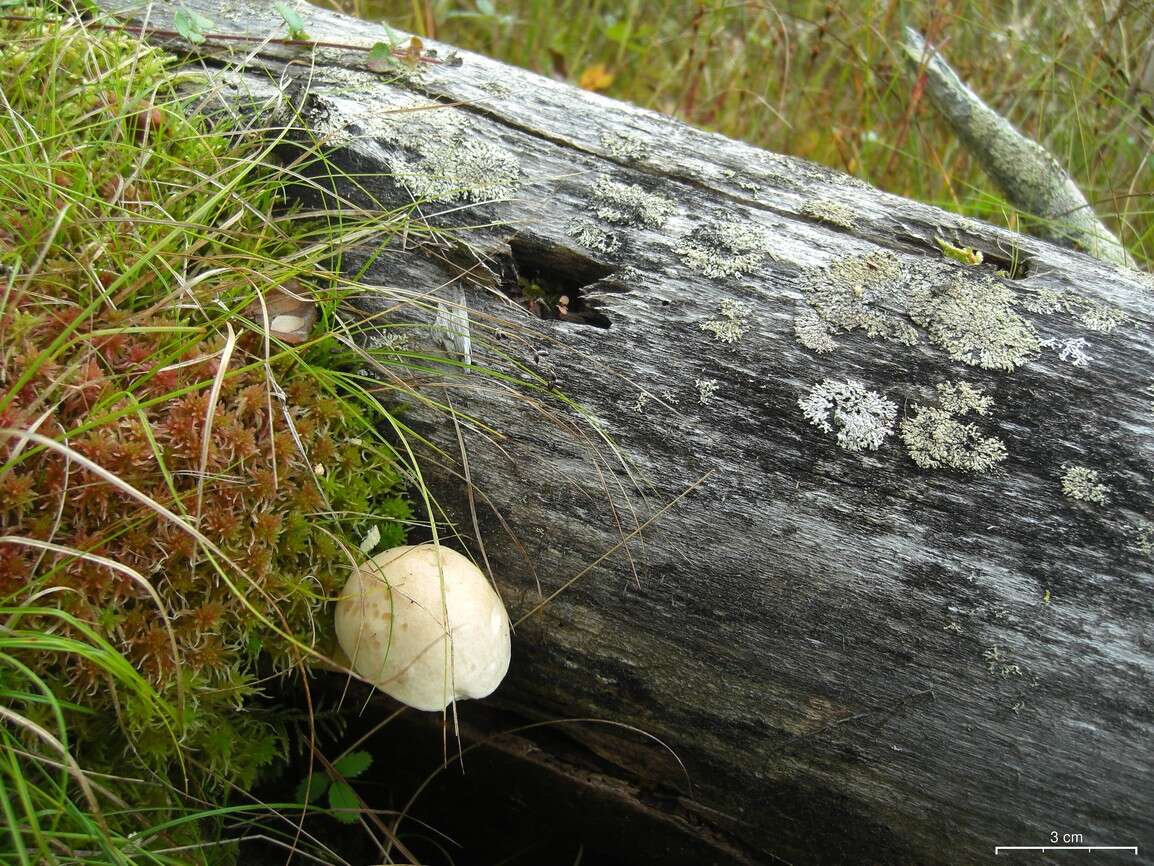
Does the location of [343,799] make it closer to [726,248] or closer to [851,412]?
[851,412]

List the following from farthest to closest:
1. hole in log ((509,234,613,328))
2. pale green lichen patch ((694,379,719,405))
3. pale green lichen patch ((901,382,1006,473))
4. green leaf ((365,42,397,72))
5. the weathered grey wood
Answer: green leaf ((365,42,397,72))
hole in log ((509,234,613,328))
pale green lichen patch ((694,379,719,405))
pale green lichen patch ((901,382,1006,473))
the weathered grey wood

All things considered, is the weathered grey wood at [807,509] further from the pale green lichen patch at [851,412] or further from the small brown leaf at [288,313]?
the small brown leaf at [288,313]

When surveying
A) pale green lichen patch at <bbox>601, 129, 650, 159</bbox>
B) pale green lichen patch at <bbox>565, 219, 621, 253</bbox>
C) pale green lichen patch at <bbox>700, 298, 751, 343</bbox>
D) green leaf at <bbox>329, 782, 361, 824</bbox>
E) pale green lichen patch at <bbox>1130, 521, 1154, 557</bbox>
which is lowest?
green leaf at <bbox>329, 782, 361, 824</bbox>

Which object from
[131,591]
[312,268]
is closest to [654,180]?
[312,268]

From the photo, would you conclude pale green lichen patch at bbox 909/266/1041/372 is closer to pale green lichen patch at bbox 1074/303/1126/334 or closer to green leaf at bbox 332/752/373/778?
pale green lichen patch at bbox 1074/303/1126/334

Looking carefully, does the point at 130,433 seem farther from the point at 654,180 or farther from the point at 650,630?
the point at 654,180

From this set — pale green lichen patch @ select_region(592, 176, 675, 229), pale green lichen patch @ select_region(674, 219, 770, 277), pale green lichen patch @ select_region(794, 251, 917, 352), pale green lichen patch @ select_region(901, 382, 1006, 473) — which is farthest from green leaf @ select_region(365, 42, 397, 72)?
pale green lichen patch @ select_region(901, 382, 1006, 473)
